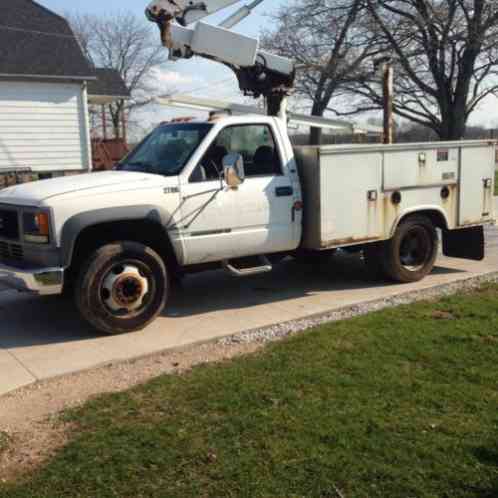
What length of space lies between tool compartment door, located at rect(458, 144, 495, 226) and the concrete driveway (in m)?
0.77

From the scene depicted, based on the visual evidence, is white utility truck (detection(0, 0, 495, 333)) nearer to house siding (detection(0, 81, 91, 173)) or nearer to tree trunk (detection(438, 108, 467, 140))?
house siding (detection(0, 81, 91, 173))

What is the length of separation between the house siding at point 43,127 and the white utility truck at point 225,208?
8.69m

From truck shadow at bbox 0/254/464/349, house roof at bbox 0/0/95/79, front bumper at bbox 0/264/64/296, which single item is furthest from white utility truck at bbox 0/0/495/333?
house roof at bbox 0/0/95/79

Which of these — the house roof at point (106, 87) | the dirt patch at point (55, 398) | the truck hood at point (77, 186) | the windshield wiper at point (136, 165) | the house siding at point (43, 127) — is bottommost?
the dirt patch at point (55, 398)

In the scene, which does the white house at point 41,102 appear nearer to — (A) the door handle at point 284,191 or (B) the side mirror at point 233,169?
(A) the door handle at point 284,191

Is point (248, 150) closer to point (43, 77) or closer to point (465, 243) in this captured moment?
point (465, 243)

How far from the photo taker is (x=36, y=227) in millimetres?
5699

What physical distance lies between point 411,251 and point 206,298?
272 cm

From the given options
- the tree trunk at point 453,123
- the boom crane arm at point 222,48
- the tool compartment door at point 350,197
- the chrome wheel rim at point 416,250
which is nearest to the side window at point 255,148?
the tool compartment door at point 350,197

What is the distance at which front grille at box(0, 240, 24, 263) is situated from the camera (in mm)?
5922

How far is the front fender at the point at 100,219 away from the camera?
18.5 feet

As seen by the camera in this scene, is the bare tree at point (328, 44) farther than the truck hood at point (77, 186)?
Yes

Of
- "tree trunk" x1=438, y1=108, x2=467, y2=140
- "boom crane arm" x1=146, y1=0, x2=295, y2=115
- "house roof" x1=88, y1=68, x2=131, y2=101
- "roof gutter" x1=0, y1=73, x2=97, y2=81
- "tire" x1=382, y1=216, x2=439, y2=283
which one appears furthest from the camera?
"tree trunk" x1=438, y1=108, x2=467, y2=140

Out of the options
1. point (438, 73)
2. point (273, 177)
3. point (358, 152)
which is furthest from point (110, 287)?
point (438, 73)
